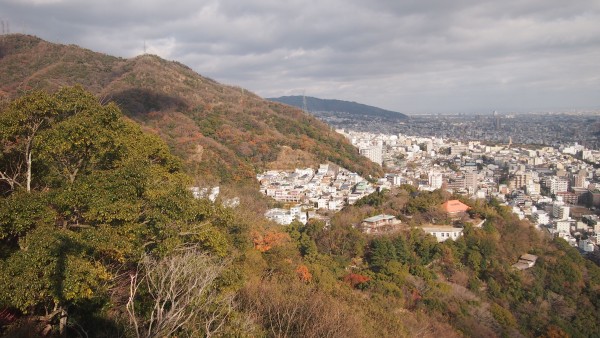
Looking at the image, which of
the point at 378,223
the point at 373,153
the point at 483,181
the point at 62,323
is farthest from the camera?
the point at 373,153

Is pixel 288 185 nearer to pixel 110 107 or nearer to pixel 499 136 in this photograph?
pixel 110 107

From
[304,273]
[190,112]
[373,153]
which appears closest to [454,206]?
[304,273]

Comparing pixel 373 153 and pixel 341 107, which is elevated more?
pixel 341 107

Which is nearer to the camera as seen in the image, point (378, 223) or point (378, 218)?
point (378, 223)

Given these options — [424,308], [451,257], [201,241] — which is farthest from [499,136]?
[201,241]

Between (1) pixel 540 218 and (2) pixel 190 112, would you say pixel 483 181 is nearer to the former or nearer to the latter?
(1) pixel 540 218

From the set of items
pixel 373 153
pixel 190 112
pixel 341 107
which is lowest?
pixel 373 153
